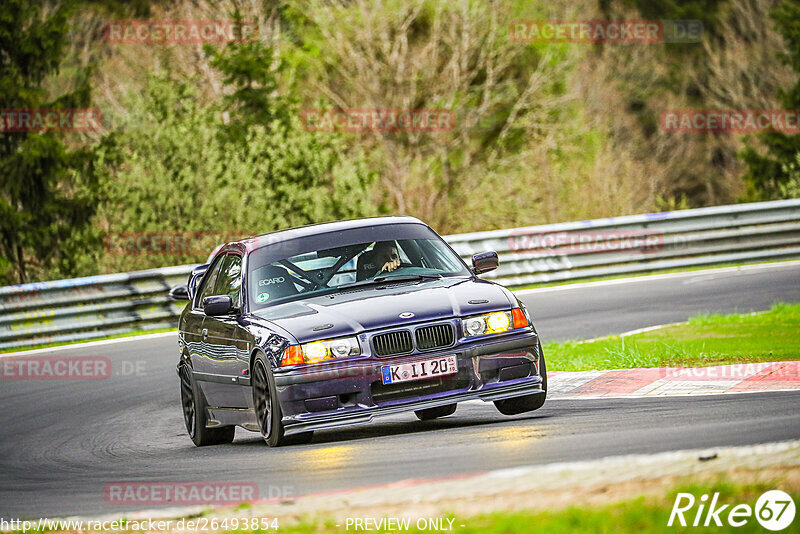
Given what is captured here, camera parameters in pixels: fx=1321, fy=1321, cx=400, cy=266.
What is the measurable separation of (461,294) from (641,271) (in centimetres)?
1347

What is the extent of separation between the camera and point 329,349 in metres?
8.61

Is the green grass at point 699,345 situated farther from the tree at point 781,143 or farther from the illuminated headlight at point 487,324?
the tree at point 781,143

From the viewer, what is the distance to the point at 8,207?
28375 mm

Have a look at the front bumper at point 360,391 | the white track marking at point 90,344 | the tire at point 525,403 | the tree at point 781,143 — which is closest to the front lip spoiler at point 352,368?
the front bumper at point 360,391

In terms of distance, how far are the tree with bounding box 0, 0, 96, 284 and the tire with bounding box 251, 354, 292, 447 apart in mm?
19423

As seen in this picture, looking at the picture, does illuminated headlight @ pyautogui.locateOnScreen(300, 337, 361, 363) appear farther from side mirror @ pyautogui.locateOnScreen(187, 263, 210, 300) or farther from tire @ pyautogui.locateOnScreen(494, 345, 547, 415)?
side mirror @ pyautogui.locateOnScreen(187, 263, 210, 300)

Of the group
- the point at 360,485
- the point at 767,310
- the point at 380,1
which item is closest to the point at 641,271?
the point at 767,310

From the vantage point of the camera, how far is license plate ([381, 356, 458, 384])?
28.1 feet

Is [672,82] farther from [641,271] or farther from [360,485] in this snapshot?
[360,485]

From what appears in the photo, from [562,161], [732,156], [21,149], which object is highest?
→ [21,149]

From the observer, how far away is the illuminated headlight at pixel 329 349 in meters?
8.59

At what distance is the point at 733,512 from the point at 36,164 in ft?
82.0

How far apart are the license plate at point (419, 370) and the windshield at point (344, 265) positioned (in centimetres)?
112

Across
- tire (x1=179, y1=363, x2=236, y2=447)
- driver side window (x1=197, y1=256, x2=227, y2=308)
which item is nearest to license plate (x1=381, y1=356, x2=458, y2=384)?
tire (x1=179, y1=363, x2=236, y2=447)
